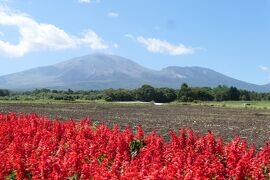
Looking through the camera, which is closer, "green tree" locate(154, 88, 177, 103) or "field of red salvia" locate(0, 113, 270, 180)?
"field of red salvia" locate(0, 113, 270, 180)

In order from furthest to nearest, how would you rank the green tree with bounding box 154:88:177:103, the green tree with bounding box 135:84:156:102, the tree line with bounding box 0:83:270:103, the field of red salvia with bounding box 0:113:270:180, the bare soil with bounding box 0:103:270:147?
the green tree with bounding box 135:84:156:102
the green tree with bounding box 154:88:177:103
the tree line with bounding box 0:83:270:103
the bare soil with bounding box 0:103:270:147
the field of red salvia with bounding box 0:113:270:180

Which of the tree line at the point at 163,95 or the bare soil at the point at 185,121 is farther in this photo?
the tree line at the point at 163,95

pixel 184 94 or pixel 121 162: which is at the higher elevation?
pixel 184 94

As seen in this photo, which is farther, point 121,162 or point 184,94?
point 184,94

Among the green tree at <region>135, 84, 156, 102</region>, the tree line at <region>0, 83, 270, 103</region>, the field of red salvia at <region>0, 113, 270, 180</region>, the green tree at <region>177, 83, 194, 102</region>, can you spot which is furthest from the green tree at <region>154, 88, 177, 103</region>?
the field of red salvia at <region>0, 113, 270, 180</region>

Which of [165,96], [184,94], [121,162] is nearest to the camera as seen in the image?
[121,162]

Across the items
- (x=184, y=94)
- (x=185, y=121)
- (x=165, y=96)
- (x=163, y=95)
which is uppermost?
(x=184, y=94)

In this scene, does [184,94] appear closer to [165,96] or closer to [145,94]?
[165,96]

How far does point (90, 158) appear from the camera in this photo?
1216cm

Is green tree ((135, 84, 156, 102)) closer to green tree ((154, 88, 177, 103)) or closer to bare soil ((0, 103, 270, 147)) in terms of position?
green tree ((154, 88, 177, 103))

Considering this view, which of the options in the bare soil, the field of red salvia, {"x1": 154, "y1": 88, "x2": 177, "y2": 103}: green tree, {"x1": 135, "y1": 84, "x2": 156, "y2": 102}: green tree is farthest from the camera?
{"x1": 135, "y1": 84, "x2": 156, "y2": 102}: green tree

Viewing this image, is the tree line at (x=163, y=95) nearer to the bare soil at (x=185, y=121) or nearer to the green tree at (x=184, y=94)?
the green tree at (x=184, y=94)

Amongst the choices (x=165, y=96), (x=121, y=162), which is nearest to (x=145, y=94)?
(x=165, y=96)

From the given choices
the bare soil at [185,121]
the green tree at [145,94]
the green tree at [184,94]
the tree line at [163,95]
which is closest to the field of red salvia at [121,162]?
the bare soil at [185,121]
